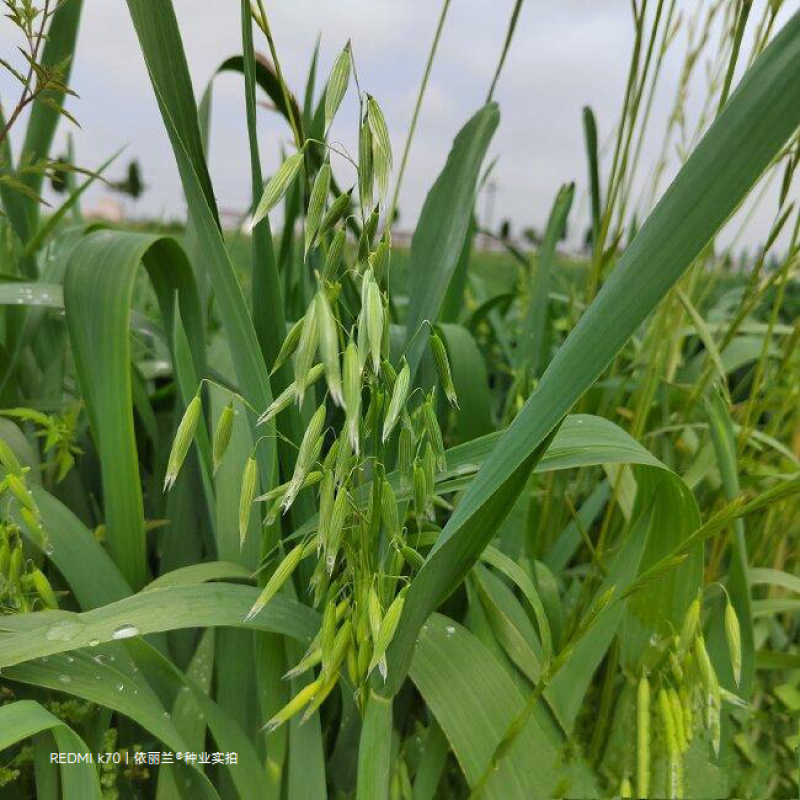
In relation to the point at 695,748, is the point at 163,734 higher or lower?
higher

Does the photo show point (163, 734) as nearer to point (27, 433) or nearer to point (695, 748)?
point (27, 433)

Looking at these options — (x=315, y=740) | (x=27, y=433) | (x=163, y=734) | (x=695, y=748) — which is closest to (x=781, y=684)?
(x=695, y=748)

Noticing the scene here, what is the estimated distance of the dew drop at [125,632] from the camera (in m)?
0.49

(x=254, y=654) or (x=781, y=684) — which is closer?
(x=254, y=654)

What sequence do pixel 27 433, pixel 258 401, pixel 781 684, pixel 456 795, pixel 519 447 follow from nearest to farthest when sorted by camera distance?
pixel 519 447 < pixel 258 401 < pixel 456 795 < pixel 27 433 < pixel 781 684

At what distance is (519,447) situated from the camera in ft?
1.43

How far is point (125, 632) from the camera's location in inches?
19.3

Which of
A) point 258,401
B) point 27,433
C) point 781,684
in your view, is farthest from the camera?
point 781,684

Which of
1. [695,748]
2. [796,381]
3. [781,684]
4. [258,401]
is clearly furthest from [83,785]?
[796,381]

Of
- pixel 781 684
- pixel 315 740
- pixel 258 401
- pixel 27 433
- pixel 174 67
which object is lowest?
pixel 781 684

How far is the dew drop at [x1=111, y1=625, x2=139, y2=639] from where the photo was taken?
49 centimetres

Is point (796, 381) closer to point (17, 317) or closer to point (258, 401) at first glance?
point (258, 401)

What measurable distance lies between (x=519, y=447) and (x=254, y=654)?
331 millimetres

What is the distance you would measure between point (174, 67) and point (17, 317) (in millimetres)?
520
